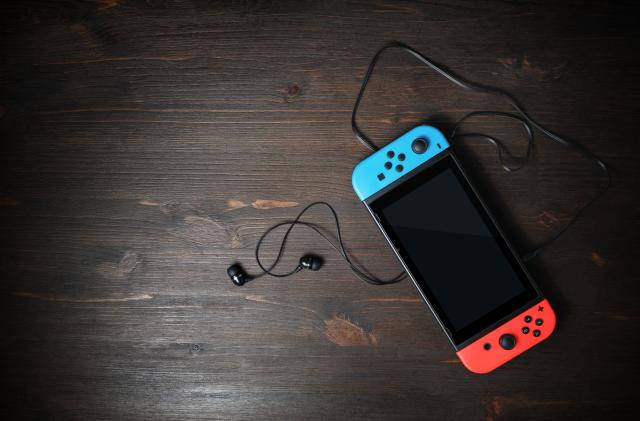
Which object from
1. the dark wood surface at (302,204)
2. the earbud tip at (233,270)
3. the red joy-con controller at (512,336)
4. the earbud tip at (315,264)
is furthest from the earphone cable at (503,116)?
the earbud tip at (233,270)

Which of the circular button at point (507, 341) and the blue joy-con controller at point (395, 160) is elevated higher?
the blue joy-con controller at point (395, 160)

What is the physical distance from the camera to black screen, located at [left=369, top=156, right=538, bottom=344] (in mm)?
878

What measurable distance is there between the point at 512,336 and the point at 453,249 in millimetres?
217

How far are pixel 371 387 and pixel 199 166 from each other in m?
0.61

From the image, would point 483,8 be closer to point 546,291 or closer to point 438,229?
point 438,229

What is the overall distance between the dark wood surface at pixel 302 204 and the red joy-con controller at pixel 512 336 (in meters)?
0.05

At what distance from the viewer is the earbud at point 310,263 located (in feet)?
2.98

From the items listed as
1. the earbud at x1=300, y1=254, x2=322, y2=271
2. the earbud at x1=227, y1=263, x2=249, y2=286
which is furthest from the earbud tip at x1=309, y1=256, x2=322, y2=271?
the earbud at x1=227, y1=263, x2=249, y2=286

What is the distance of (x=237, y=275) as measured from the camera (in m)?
0.91

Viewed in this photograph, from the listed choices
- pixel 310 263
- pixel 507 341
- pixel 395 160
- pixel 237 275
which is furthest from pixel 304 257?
pixel 507 341

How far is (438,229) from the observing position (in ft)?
2.88

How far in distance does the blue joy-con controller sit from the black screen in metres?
0.02

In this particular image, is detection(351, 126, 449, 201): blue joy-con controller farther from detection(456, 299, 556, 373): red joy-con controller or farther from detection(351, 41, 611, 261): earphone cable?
detection(456, 299, 556, 373): red joy-con controller

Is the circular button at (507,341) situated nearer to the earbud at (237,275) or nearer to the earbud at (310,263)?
the earbud at (310,263)
